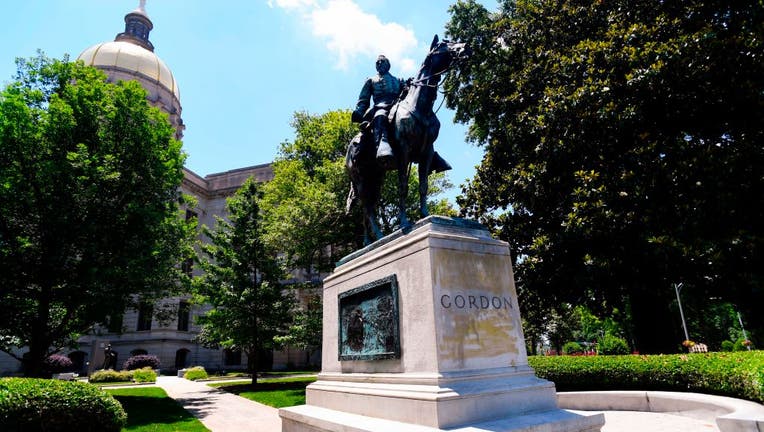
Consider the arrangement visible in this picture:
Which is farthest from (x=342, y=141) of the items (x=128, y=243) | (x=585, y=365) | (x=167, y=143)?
(x=585, y=365)

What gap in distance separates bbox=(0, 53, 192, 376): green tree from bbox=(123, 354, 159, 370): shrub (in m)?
20.2

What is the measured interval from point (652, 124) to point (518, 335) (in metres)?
13.1

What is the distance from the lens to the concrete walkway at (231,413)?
1113 cm

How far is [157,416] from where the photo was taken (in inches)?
535

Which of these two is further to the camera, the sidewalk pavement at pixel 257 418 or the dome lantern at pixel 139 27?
the dome lantern at pixel 139 27

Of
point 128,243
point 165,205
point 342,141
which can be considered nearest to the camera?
point 128,243

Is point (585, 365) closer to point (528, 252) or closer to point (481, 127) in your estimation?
point (528, 252)

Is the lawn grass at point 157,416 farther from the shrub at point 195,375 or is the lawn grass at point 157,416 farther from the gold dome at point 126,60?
the gold dome at point 126,60

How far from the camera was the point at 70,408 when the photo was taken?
8828 mm

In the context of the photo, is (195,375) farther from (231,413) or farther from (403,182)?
(403,182)

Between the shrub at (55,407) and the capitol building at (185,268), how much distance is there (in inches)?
985

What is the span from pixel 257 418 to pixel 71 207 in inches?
441

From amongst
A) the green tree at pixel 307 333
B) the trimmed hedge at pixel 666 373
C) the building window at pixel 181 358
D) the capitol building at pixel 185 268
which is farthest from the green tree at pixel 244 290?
the building window at pixel 181 358

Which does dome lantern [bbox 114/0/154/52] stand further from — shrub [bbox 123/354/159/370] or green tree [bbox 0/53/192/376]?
green tree [bbox 0/53/192/376]
